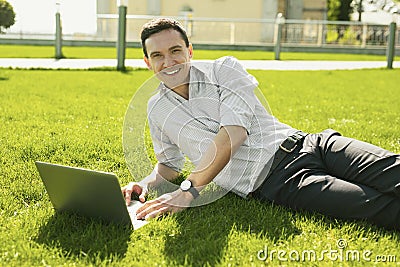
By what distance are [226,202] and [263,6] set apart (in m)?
22.0

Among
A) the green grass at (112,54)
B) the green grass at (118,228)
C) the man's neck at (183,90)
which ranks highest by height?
the man's neck at (183,90)

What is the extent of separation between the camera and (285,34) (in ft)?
63.1

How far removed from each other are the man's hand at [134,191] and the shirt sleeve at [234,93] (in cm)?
62

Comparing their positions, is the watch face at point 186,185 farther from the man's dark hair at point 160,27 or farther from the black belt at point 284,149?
the man's dark hair at point 160,27

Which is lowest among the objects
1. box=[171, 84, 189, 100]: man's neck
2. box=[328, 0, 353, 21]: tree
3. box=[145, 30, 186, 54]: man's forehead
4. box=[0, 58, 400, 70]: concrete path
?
box=[0, 58, 400, 70]: concrete path

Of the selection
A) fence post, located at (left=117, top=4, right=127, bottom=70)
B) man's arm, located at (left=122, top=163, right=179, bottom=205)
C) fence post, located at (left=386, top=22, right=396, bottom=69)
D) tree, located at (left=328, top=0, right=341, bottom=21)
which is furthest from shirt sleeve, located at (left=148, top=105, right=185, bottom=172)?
tree, located at (left=328, top=0, right=341, bottom=21)

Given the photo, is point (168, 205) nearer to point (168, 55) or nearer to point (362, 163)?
point (168, 55)

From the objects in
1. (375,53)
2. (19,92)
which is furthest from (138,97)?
(375,53)

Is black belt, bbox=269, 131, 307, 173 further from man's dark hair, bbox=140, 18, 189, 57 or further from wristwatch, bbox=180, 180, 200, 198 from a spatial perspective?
man's dark hair, bbox=140, 18, 189, 57

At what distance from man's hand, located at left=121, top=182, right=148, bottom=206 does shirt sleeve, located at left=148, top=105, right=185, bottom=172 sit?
190 millimetres

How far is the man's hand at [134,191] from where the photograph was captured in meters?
2.75

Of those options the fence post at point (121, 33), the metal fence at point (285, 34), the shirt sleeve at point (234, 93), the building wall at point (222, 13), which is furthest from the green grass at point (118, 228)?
the building wall at point (222, 13)

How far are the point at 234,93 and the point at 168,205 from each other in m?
0.60

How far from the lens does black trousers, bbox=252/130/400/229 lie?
7.84 ft
